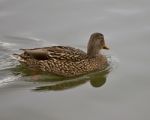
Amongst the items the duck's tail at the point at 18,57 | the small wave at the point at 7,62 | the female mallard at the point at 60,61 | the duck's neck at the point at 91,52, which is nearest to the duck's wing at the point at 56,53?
the female mallard at the point at 60,61

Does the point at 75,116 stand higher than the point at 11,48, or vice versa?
the point at 11,48

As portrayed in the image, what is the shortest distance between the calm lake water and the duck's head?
39 centimetres

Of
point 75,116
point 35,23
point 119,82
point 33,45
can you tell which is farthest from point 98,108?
point 35,23

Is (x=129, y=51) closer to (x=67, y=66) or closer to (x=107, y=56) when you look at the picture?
(x=107, y=56)

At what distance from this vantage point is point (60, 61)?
432 inches

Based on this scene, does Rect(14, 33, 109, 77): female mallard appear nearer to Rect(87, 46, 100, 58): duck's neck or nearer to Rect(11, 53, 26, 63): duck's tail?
Rect(11, 53, 26, 63): duck's tail

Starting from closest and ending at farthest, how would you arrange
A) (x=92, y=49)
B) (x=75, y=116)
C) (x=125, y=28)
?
1. (x=75, y=116)
2. (x=92, y=49)
3. (x=125, y=28)

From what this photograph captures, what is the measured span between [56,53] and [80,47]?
3.79 feet

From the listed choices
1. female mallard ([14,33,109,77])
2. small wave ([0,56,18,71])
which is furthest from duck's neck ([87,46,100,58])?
small wave ([0,56,18,71])

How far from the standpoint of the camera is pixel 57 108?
9.31m

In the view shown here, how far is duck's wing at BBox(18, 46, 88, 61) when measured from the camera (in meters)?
10.9

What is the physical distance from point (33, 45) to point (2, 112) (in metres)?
3.15

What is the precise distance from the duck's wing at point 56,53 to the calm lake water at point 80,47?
39cm

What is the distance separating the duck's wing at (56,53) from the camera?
10930 mm
